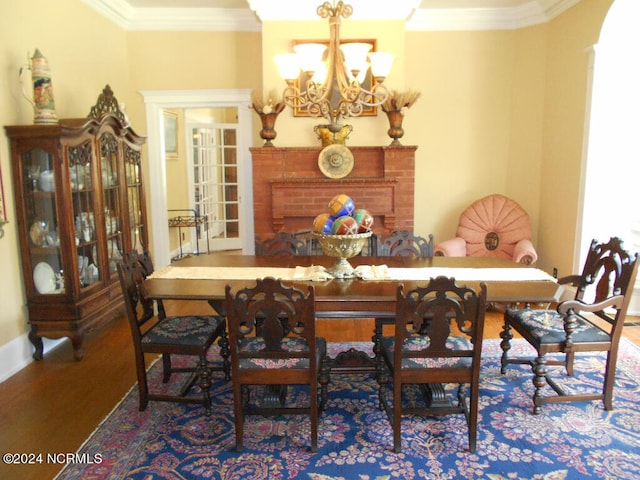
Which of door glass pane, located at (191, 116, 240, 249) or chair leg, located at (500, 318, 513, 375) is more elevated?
door glass pane, located at (191, 116, 240, 249)

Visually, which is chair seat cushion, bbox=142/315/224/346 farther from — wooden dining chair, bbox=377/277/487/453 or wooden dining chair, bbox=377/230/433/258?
wooden dining chair, bbox=377/230/433/258

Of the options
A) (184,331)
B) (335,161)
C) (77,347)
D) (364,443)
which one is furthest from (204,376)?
(335,161)

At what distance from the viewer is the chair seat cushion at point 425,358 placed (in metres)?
2.24

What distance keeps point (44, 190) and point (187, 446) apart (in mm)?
2032

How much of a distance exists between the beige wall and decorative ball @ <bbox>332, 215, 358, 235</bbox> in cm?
262

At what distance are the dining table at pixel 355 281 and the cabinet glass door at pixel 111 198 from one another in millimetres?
987

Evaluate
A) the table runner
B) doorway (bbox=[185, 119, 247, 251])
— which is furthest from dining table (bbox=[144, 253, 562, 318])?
doorway (bbox=[185, 119, 247, 251])

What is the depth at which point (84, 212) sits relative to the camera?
357 centimetres

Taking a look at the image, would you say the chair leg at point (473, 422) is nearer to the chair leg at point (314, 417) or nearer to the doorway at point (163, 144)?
the chair leg at point (314, 417)

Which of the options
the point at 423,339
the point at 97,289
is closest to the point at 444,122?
the point at 423,339

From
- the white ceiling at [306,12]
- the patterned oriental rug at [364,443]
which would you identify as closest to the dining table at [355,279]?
the patterned oriental rug at [364,443]

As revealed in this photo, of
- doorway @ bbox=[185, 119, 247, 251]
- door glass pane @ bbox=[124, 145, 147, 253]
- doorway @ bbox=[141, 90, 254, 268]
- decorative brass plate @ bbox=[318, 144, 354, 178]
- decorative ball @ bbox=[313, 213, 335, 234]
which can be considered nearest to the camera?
decorative ball @ bbox=[313, 213, 335, 234]

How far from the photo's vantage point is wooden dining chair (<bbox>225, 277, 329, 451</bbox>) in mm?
2080

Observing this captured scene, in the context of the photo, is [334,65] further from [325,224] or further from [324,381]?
[324,381]
